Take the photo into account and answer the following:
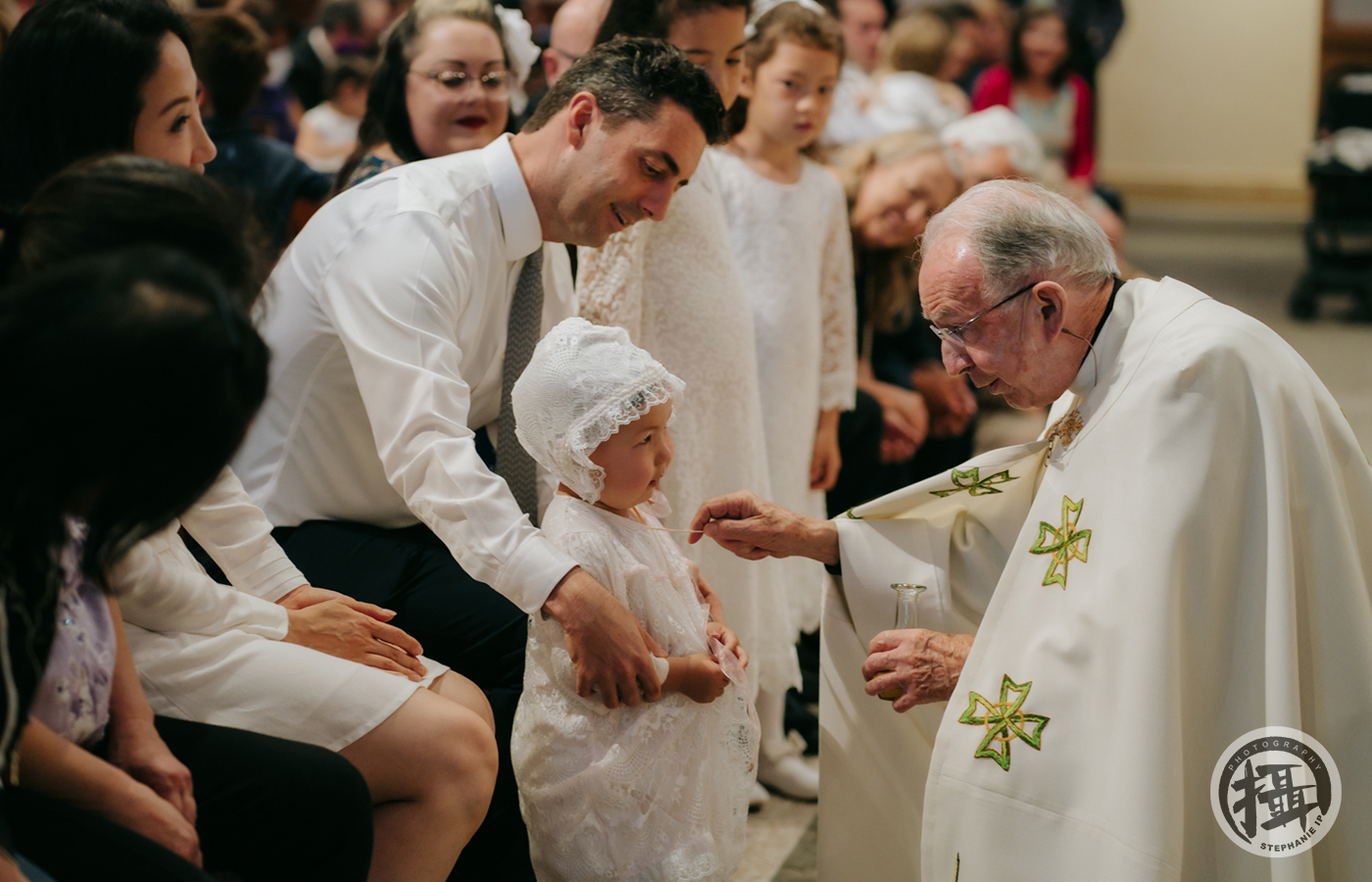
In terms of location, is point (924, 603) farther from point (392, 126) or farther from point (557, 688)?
point (392, 126)

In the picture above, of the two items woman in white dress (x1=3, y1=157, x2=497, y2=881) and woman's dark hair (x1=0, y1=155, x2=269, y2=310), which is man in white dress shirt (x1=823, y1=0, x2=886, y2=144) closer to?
woman in white dress (x1=3, y1=157, x2=497, y2=881)

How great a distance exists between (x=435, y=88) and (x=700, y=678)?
1785 mm

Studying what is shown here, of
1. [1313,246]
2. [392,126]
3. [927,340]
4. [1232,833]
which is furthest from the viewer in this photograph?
[1313,246]

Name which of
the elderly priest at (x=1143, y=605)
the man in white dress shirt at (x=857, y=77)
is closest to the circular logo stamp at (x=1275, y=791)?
the elderly priest at (x=1143, y=605)

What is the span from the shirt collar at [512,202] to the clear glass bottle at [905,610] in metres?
0.92

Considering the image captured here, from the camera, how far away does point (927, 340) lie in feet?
15.6

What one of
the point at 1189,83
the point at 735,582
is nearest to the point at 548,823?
the point at 735,582

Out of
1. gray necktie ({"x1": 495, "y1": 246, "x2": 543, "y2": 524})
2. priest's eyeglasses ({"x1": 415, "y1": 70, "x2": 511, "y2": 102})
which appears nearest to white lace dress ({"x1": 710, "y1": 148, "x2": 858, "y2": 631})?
priest's eyeglasses ({"x1": 415, "y1": 70, "x2": 511, "y2": 102})

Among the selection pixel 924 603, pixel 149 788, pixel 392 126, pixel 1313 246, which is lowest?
pixel 1313 246

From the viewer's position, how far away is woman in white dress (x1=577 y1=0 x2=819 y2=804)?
2.75m

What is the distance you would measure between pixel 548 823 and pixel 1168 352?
1199 mm

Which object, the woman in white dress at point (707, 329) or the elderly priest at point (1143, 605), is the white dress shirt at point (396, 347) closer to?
the woman in white dress at point (707, 329)

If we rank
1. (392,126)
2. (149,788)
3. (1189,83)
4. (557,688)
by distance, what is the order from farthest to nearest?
(1189,83) → (392,126) → (557,688) → (149,788)

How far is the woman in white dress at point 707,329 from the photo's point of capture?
2.75 metres
